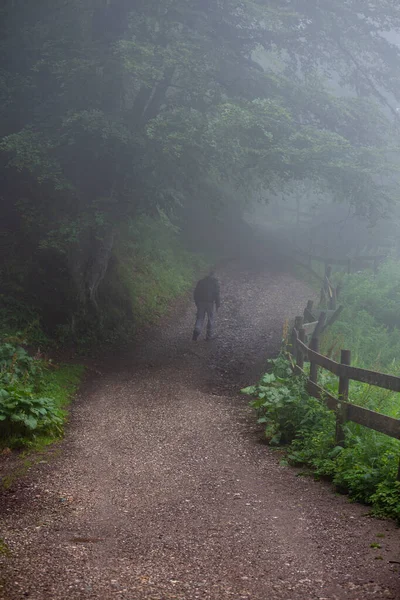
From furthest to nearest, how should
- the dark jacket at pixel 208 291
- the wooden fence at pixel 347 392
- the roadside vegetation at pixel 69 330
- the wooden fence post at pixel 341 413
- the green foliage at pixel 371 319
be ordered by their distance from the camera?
the green foliage at pixel 371 319 → the dark jacket at pixel 208 291 → the roadside vegetation at pixel 69 330 → the wooden fence post at pixel 341 413 → the wooden fence at pixel 347 392

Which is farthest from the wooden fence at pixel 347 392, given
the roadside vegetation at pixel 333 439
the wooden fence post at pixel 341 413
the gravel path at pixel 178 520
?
the gravel path at pixel 178 520

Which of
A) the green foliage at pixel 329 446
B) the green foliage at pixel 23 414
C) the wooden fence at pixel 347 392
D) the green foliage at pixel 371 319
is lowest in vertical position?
the green foliage at pixel 371 319

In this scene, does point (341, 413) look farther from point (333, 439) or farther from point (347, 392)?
point (333, 439)

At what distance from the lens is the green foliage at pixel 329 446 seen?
6.20 meters

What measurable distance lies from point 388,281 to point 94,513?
22.8m

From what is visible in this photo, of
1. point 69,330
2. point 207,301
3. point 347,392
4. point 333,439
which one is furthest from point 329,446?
point 207,301

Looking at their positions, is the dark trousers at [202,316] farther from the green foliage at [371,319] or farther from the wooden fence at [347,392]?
the wooden fence at [347,392]

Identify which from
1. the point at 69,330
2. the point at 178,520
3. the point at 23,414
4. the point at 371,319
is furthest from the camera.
Answer: the point at 371,319

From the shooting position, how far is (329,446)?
305 inches

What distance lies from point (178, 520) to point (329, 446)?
259cm

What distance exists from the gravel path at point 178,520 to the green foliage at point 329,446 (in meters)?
0.23

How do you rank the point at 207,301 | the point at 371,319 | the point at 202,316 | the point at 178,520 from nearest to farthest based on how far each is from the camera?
the point at 178,520
the point at 207,301
the point at 202,316
the point at 371,319

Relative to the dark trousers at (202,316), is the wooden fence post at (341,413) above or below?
above

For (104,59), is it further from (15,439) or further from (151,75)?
(15,439)
